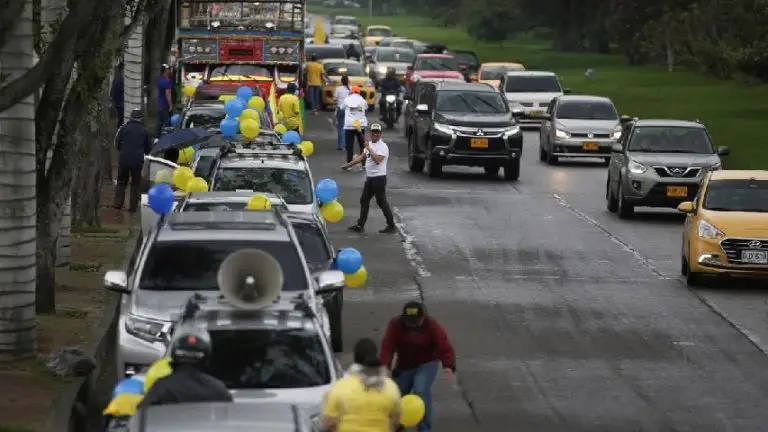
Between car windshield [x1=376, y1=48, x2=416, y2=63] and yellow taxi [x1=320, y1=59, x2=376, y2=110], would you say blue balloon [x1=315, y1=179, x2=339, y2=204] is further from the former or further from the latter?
car windshield [x1=376, y1=48, x2=416, y2=63]

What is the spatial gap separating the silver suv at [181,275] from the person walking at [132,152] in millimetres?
14210

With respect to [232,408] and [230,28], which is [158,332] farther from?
[230,28]

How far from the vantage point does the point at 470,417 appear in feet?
49.8

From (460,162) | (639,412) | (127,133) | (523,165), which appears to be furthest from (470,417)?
(523,165)

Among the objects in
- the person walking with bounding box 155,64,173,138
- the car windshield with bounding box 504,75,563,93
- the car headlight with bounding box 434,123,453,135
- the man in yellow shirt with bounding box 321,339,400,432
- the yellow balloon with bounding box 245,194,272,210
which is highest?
the man in yellow shirt with bounding box 321,339,400,432

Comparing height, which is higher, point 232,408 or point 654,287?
point 232,408

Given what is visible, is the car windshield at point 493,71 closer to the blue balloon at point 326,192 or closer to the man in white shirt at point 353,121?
the man in white shirt at point 353,121

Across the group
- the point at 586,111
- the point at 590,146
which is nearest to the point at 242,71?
the point at 586,111

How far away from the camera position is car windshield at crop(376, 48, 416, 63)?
236 ft

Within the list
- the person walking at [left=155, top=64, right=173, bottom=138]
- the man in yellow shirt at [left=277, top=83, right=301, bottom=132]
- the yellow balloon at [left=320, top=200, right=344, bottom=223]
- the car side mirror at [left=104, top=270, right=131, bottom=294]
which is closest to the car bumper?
the man in yellow shirt at [left=277, top=83, right=301, bottom=132]

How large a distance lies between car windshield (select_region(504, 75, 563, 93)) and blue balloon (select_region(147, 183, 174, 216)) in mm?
36162

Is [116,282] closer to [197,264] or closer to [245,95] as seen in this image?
[197,264]

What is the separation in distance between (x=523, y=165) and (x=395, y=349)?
2901 cm

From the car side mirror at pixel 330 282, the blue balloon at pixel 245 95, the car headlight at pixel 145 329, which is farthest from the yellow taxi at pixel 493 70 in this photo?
the car headlight at pixel 145 329
